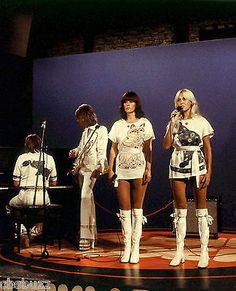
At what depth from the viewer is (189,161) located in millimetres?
4441

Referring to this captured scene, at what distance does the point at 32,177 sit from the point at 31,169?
98 mm

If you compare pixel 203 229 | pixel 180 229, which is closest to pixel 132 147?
pixel 180 229

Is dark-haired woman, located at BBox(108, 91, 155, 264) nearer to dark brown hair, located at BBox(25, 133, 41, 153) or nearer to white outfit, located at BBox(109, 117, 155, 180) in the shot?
white outfit, located at BBox(109, 117, 155, 180)

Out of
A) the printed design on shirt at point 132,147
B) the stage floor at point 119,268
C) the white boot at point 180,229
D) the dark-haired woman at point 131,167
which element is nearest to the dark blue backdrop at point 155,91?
the stage floor at point 119,268

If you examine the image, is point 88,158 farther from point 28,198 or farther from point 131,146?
point 131,146

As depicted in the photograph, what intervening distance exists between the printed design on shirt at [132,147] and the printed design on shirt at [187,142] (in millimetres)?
362

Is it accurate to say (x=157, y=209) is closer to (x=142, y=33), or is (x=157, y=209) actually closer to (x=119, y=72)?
(x=119, y=72)

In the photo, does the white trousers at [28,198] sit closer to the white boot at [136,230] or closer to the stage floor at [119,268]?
the stage floor at [119,268]

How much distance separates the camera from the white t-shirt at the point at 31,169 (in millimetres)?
5879

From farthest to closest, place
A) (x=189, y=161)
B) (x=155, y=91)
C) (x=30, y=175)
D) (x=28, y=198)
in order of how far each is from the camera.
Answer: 1. (x=155, y=91)
2. (x=30, y=175)
3. (x=28, y=198)
4. (x=189, y=161)

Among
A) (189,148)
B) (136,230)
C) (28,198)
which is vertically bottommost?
(136,230)

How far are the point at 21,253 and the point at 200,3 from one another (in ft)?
18.2

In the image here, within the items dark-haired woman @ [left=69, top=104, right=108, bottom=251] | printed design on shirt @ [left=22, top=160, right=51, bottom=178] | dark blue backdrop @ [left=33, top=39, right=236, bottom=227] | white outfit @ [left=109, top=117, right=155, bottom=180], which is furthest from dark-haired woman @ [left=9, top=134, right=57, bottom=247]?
dark blue backdrop @ [left=33, top=39, right=236, bottom=227]

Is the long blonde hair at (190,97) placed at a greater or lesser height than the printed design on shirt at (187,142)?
greater
